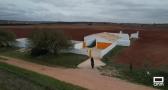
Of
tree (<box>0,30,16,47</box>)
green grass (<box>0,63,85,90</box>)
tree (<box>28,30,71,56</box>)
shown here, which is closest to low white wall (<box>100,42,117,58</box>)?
tree (<box>28,30,71,56</box>)

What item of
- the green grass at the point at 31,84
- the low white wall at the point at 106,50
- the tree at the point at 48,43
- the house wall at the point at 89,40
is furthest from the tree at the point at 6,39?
the green grass at the point at 31,84

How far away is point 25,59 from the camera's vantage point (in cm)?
3962

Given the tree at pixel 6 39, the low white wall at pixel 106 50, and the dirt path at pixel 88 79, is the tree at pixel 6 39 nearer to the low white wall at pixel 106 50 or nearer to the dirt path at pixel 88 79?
the low white wall at pixel 106 50

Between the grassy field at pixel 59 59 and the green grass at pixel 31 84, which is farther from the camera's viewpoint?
the grassy field at pixel 59 59

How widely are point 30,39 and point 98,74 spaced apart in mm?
16123

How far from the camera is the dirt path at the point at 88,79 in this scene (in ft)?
80.6

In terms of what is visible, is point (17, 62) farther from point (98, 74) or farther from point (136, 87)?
point (136, 87)

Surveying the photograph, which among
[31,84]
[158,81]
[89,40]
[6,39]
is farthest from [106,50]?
[31,84]

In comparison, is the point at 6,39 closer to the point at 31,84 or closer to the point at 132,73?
the point at 132,73

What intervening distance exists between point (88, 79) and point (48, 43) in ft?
47.8

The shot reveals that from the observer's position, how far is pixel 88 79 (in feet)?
89.5

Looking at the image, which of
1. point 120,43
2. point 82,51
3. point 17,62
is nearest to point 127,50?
point 120,43

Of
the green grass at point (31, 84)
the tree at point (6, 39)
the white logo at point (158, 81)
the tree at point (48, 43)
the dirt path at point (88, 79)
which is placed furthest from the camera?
the tree at point (6, 39)

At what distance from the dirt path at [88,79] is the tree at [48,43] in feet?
20.1
